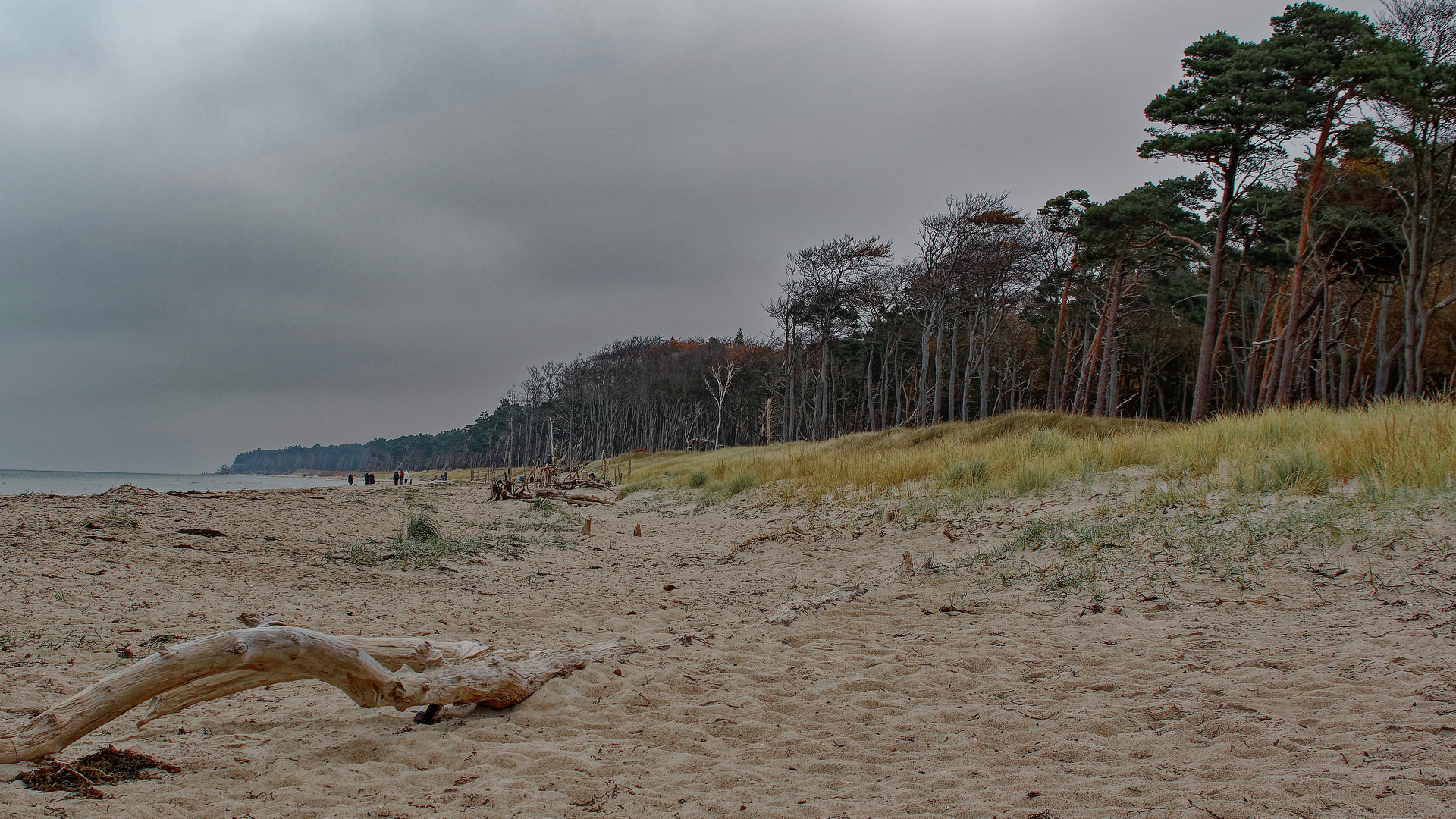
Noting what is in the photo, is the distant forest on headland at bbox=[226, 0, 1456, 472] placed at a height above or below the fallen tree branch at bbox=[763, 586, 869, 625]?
above

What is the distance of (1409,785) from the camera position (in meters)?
2.49

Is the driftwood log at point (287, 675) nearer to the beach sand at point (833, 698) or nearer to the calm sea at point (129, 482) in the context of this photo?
the beach sand at point (833, 698)

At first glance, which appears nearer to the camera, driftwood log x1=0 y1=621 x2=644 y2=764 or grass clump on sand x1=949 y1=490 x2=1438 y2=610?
driftwood log x1=0 y1=621 x2=644 y2=764

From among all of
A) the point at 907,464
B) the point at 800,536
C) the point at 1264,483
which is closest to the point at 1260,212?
the point at 907,464

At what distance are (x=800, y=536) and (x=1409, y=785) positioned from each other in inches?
310

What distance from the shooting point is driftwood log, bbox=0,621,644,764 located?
2.92m

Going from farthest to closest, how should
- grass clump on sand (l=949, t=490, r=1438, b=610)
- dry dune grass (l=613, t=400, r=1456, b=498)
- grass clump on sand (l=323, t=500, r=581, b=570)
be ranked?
grass clump on sand (l=323, t=500, r=581, b=570) → dry dune grass (l=613, t=400, r=1456, b=498) → grass clump on sand (l=949, t=490, r=1438, b=610)

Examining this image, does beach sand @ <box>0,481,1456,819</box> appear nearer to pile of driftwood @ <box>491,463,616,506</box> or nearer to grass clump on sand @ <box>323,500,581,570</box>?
grass clump on sand @ <box>323,500,581,570</box>

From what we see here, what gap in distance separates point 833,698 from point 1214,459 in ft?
23.5

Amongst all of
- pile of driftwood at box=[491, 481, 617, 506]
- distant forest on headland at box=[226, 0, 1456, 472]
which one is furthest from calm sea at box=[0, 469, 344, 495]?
distant forest on headland at box=[226, 0, 1456, 472]

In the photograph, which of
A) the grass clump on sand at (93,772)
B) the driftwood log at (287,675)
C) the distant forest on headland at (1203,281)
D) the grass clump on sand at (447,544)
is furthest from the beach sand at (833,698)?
the distant forest on headland at (1203,281)

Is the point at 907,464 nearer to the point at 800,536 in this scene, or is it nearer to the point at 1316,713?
the point at 800,536

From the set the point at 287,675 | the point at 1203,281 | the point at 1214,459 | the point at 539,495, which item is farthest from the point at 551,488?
the point at 1203,281

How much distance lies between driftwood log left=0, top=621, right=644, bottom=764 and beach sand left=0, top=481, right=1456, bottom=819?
0.60 ft
